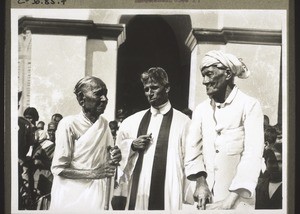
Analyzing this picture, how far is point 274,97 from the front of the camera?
1637 millimetres

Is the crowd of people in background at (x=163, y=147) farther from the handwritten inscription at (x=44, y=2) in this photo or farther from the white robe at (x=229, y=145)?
the handwritten inscription at (x=44, y=2)

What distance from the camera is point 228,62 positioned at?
1.62 meters

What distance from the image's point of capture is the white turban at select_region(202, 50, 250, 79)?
1.62 meters

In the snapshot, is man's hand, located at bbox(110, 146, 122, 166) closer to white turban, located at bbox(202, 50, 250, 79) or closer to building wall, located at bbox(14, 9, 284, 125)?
building wall, located at bbox(14, 9, 284, 125)

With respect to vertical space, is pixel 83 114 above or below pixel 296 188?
above

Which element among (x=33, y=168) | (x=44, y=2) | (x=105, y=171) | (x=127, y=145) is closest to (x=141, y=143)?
(x=127, y=145)

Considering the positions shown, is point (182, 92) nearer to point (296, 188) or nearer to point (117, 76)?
point (117, 76)

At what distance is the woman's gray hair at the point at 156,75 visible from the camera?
1611mm

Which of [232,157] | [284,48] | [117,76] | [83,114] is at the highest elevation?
[284,48]

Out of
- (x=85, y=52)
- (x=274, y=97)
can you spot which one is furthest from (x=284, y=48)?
(x=85, y=52)

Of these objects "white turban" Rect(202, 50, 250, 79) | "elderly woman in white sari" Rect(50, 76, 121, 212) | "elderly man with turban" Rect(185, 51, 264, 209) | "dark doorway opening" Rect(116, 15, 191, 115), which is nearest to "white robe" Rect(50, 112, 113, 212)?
"elderly woman in white sari" Rect(50, 76, 121, 212)

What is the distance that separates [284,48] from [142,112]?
1.77ft

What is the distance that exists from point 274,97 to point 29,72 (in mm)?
844

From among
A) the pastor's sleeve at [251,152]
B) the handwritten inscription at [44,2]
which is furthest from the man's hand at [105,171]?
the handwritten inscription at [44,2]
